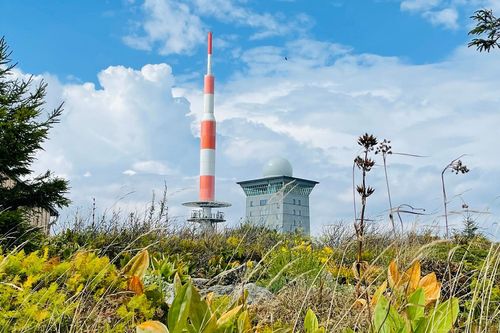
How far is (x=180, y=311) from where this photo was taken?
2.34 meters

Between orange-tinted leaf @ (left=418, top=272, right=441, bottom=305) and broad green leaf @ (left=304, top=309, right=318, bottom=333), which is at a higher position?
orange-tinted leaf @ (left=418, top=272, right=441, bottom=305)

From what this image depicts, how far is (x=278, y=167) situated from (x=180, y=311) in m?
45.9

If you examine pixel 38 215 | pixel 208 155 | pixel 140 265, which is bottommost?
pixel 140 265

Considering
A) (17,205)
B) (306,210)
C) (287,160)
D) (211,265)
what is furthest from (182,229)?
(306,210)

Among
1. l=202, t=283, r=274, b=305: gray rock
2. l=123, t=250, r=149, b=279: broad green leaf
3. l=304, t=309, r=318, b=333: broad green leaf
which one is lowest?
l=304, t=309, r=318, b=333: broad green leaf

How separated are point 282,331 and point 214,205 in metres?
34.7

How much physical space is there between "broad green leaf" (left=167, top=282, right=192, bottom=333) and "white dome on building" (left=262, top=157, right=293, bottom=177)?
45269 millimetres

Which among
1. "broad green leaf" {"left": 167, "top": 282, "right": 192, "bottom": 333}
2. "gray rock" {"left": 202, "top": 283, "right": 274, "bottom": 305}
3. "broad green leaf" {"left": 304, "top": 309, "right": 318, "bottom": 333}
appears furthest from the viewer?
"gray rock" {"left": 202, "top": 283, "right": 274, "bottom": 305}

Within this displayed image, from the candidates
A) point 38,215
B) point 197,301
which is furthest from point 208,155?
point 197,301

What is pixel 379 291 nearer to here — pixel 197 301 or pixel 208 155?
pixel 197 301

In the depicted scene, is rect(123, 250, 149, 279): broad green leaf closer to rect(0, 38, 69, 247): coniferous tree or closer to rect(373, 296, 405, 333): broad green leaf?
rect(373, 296, 405, 333): broad green leaf

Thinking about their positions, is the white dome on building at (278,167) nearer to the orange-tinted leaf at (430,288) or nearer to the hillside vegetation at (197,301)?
the hillside vegetation at (197,301)

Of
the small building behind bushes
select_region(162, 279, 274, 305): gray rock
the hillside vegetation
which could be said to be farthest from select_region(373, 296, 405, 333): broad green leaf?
the small building behind bushes

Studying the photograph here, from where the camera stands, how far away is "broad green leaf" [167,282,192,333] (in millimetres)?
2318
